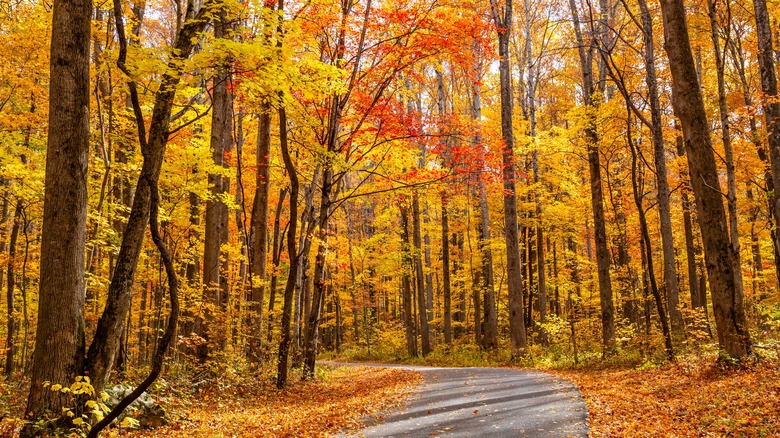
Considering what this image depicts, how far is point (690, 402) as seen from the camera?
277 inches

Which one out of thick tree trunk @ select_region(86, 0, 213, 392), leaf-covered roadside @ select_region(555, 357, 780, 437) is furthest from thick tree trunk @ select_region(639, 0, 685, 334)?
thick tree trunk @ select_region(86, 0, 213, 392)

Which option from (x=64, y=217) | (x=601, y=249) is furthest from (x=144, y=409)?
(x=601, y=249)

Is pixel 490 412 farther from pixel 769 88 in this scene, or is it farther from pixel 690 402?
pixel 769 88

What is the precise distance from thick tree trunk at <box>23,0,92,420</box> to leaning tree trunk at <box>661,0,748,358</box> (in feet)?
32.0

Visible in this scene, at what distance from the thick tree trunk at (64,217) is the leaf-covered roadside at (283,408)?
186cm

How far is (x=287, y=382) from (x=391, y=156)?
654 cm

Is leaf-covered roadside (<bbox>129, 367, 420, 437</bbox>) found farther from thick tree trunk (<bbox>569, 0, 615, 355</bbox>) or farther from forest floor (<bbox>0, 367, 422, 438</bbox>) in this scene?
thick tree trunk (<bbox>569, 0, 615, 355</bbox>)

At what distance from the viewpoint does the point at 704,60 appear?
20312 millimetres

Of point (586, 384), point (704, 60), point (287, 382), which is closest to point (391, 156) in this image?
point (287, 382)

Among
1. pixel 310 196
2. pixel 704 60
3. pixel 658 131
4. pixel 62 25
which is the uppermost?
pixel 704 60

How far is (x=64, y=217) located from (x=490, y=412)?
656 cm

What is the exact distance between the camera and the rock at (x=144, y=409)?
702 cm

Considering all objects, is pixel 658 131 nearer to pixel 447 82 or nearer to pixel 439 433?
pixel 439 433

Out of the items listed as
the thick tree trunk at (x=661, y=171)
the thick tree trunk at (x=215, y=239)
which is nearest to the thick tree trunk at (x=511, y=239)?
the thick tree trunk at (x=661, y=171)
